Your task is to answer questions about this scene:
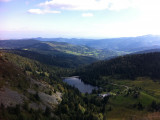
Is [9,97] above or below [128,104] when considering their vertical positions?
above

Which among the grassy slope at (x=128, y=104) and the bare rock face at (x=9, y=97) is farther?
the grassy slope at (x=128, y=104)

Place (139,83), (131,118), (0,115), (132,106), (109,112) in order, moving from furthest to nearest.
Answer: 1. (139,83)
2. (132,106)
3. (109,112)
4. (131,118)
5. (0,115)

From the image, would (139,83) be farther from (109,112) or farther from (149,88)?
(109,112)

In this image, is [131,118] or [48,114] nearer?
[48,114]

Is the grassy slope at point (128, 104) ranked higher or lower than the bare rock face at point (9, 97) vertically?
lower

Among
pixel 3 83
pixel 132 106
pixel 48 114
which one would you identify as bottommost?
pixel 132 106

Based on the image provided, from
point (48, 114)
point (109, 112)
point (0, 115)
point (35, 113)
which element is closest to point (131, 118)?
point (109, 112)

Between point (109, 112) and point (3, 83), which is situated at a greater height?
point (3, 83)

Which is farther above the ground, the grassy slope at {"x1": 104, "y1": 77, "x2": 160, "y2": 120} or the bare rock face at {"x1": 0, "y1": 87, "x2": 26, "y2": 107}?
the bare rock face at {"x1": 0, "y1": 87, "x2": 26, "y2": 107}

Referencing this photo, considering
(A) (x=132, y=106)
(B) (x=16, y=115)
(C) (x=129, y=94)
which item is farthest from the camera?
(C) (x=129, y=94)

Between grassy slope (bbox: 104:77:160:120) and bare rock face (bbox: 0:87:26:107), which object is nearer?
bare rock face (bbox: 0:87:26:107)

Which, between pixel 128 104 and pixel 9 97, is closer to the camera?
pixel 9 97
